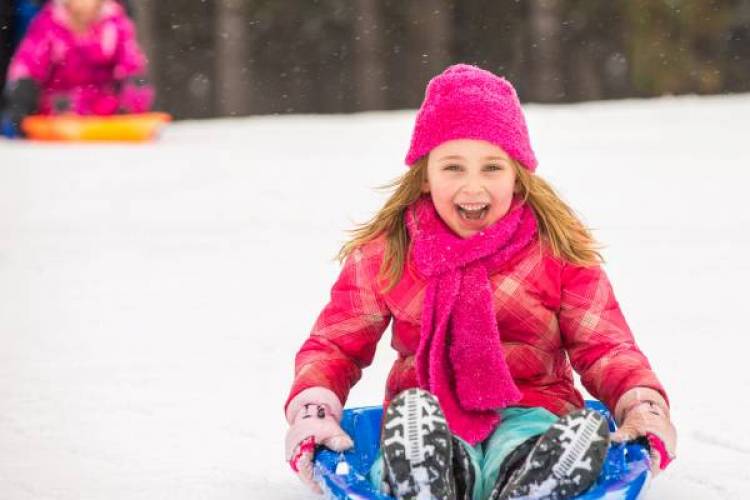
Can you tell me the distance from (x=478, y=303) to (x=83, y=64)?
6.00m

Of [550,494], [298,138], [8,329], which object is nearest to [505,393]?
[550,494]

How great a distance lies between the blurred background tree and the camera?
11.2 m

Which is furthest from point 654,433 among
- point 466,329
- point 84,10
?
point 84,10

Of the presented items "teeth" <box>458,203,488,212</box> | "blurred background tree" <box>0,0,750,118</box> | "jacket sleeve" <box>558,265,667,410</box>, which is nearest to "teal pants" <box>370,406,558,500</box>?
"jacket sleeve" <box>558,265,667,410</box>

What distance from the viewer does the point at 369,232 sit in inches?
88.6

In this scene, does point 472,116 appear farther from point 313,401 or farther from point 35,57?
point 35,57

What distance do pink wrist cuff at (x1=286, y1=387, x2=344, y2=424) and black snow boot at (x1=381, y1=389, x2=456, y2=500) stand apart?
28 cm

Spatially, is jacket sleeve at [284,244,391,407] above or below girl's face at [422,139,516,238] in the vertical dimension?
below

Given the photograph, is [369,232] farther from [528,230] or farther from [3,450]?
[3,450]

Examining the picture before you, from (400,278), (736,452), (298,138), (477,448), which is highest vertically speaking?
(400,278)

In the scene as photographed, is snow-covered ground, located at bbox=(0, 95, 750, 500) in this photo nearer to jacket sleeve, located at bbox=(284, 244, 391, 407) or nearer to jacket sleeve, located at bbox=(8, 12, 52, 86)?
jacket sleeve, located at bbox=(284, 244, 391, 407)

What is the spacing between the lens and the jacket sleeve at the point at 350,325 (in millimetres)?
2166

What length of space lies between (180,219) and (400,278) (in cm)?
323

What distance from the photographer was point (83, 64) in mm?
7605
